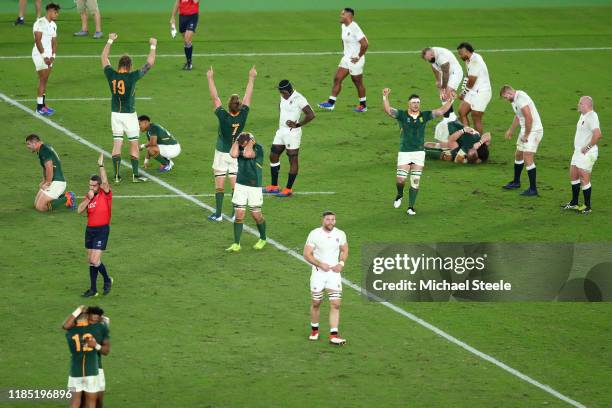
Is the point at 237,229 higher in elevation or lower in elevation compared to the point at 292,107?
lower

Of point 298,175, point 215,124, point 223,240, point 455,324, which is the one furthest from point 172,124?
point 455,324

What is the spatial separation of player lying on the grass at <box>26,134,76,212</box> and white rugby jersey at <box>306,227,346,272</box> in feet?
25.4

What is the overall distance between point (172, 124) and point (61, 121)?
279 centimetres

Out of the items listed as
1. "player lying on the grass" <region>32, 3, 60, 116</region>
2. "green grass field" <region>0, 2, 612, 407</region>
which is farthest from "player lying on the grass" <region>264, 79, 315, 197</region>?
"player lying on the grass" <region>32, 3, 60, 116</region>

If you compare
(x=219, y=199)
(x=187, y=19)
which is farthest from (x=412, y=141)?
(x=187, y=19)

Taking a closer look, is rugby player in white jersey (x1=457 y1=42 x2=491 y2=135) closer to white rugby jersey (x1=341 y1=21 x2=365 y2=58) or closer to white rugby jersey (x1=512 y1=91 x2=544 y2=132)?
white rugby jersey (x1=512 y1=91 x2=544 y2=132)

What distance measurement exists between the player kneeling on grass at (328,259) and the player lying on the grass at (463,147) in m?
9.91

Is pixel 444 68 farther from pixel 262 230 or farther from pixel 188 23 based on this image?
pixel 188 23

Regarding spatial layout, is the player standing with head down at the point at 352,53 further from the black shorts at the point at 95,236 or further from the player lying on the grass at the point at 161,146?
the black shorts at the point at 95,236

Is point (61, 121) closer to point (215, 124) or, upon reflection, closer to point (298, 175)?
point (215, 124)

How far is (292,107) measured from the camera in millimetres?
25906

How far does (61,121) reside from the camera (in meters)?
31.2

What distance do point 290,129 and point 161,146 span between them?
11.1 feet

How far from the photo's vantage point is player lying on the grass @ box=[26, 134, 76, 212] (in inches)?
969
